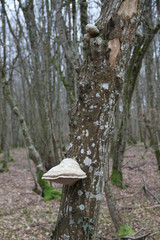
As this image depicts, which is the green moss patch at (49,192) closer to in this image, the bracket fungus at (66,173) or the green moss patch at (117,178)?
the green moss patch at (117,178)

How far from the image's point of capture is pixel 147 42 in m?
7.99

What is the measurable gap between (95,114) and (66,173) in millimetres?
624

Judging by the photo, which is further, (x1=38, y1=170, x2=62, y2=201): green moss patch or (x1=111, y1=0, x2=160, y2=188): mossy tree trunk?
(x1=38, y1=170, x2=62, y2=201): green moss patch

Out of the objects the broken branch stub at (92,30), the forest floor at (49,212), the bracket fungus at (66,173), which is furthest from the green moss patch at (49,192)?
the broken branch stub at (92,30)

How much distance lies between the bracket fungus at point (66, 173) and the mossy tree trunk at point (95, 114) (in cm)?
14

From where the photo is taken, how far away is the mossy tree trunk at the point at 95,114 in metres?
1.98

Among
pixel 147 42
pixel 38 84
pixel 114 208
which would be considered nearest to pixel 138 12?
pixel 114 208

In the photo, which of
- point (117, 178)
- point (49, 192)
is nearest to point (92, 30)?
point (49, 192)

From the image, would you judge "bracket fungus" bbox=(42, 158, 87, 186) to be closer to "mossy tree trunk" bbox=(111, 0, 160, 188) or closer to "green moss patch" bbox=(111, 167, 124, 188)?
"mossy tree trunk" bbox=(111, 0, 160, 188)

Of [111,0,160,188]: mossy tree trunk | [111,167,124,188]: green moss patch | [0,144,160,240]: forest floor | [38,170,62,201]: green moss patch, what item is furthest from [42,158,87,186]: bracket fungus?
[111,167,124,188]: green moss patch

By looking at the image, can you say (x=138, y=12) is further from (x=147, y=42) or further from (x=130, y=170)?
(x=130, y=170)

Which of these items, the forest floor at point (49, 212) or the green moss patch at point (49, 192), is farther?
the green moss patch at point (49, 192)

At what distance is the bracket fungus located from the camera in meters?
1.78

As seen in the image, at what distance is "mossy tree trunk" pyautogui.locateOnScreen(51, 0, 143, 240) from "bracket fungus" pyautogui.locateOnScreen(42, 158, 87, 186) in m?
0.14
